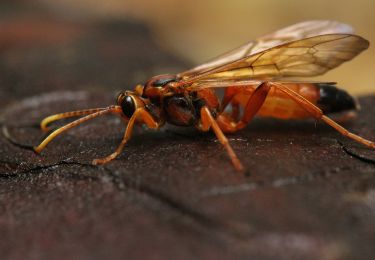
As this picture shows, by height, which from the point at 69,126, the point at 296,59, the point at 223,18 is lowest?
the point at 223,18

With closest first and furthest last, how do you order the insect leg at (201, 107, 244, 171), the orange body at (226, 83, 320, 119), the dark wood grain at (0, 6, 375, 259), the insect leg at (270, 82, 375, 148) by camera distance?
the dark wood grain at (0, 6, 375, 259) → the insect leg at (201, 107, 244, 171) → the insect leg at (270, 82, 375, 148) → the orange body at (226, 83, 320, 119)

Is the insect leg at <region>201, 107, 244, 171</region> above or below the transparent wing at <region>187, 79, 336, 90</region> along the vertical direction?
below

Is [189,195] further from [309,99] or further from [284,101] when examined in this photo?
[309,99]

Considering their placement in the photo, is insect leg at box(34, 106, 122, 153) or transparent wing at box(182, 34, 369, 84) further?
transparent wing at box(182, 34, 369, 84)

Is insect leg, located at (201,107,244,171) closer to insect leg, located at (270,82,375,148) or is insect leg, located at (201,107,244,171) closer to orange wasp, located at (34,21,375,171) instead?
orange wasp, located at (34,21,375,171)

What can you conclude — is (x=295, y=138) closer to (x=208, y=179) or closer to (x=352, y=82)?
(x=208, y=179)

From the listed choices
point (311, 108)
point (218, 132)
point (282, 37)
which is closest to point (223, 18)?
point (282, 37)

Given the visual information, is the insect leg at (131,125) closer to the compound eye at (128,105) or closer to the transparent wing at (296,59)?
the compound eye at (128,105)

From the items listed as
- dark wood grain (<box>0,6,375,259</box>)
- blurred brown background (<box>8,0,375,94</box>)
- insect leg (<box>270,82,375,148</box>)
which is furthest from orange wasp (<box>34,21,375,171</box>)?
blurred brown background (<box>8,0,375,94</box>)
